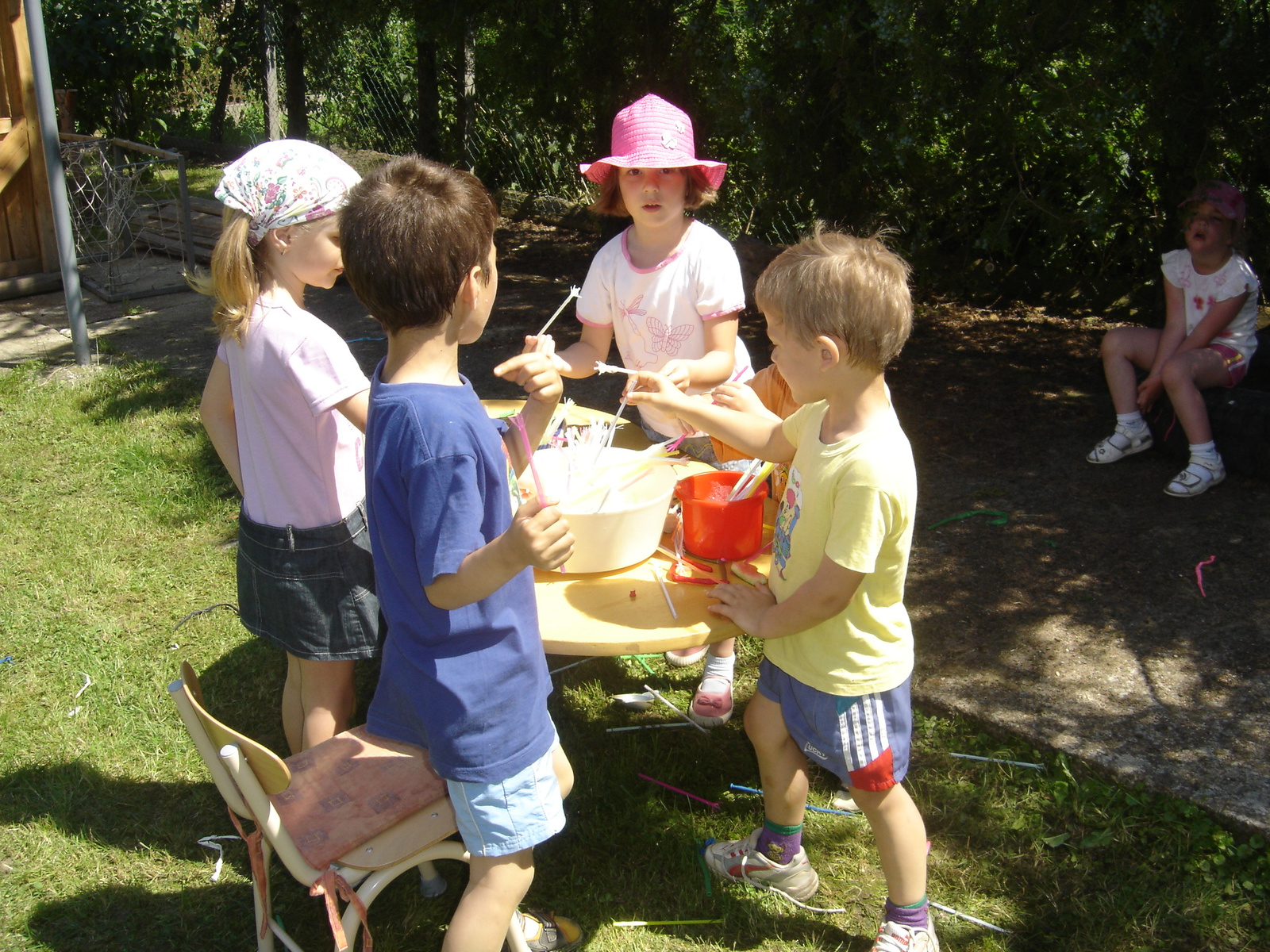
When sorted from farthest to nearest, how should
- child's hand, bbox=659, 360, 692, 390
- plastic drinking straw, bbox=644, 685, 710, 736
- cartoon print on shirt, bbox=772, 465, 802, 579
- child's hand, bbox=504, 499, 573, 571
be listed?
plastic drinking straw, bbox=644, 685, 710, 736, child's hand, bbox=659, 360, 692, 390, cartoon print on shirt, bbox=772, 465, 802, 579, child's hand, bbox=504, 499, 573, 571

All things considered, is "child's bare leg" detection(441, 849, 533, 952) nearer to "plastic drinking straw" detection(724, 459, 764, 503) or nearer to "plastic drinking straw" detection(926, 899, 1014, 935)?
"plastic drinking straw" detection(724, 459, 764, 503)

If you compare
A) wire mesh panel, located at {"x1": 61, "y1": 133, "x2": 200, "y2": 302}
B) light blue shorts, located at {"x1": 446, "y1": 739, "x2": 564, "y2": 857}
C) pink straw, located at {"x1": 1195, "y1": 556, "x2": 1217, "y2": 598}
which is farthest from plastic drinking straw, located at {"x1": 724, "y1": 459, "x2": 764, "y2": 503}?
wire mesh panel, located at {"x1": 61, "y1": 133, "x2": 200, "y2": 302}

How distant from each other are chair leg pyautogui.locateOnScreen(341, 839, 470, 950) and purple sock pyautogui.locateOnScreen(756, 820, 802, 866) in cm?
75

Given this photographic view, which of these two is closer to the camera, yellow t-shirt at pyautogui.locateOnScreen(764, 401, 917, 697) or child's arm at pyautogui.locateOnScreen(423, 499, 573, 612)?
child's arm at pyautogui.locateOnScreen(423, 499, 573, 612)

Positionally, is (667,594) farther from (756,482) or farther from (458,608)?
(458,608)

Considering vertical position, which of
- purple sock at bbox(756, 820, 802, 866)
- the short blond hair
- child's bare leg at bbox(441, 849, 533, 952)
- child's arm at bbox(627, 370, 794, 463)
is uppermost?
the short blond hair

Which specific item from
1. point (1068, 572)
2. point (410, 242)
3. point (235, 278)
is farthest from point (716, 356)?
point (1068, 572)

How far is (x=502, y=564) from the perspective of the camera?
1.56m

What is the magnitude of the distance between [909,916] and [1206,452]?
2924 millimetres

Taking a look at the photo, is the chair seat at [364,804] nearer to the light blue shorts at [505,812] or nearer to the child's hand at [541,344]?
the light blue shorts at [505,812]

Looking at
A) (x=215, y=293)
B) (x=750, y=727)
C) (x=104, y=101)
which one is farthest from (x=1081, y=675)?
(x=104, y=101)

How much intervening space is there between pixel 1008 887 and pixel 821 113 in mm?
3417

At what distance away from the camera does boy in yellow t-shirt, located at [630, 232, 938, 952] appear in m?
1.89

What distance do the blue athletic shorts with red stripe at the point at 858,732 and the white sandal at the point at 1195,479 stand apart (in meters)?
2.67
